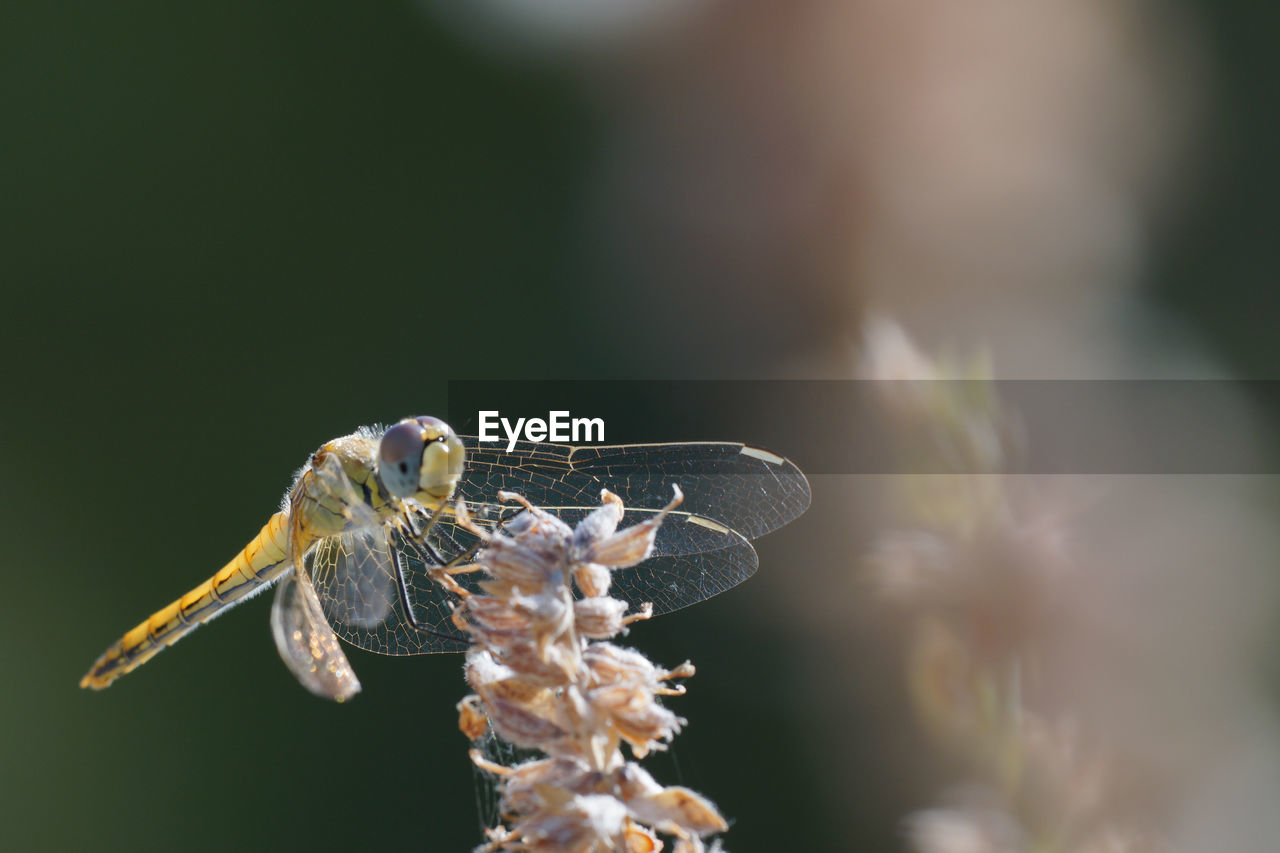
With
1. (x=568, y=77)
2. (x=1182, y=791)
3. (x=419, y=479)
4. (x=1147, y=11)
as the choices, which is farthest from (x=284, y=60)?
(x=1182, y=791)

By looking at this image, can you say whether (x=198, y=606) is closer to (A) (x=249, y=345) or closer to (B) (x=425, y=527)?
(B) (x=425, y=527)

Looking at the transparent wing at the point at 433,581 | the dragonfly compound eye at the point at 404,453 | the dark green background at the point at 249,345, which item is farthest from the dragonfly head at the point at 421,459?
the dark green background at the point at 249,345

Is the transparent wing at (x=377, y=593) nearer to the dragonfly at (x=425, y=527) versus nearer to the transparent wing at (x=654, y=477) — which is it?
the dragonfly at (x=425, y=527)

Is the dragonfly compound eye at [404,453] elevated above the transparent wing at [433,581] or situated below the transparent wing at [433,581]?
above

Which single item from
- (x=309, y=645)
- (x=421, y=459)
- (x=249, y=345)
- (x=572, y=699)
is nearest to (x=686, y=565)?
(x=421, y=459)

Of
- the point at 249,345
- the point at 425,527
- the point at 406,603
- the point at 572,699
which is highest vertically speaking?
the point at 249,345

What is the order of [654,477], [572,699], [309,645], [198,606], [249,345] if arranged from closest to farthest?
1. [572,699]
2. [309,645]
3. [654,477]
4. [198,606]
5. [249,345]
